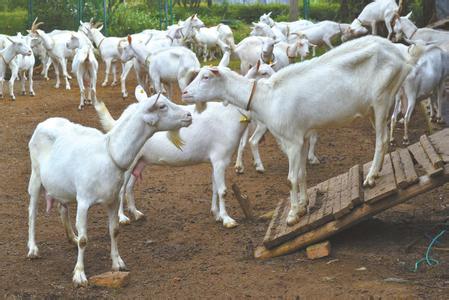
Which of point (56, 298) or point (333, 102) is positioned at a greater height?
point (333, 102)

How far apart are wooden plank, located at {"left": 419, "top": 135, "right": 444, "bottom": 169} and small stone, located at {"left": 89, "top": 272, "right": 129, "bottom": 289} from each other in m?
2.92

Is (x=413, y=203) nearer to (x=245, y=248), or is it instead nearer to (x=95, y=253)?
(x=245, y=248)

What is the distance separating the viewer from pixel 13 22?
1281 inches

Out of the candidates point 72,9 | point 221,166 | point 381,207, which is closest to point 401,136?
point 221,166

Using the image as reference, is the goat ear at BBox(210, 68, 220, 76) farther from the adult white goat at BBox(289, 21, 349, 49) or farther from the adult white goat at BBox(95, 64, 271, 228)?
the adult white goat at BBox(289, 21, 349, 49)

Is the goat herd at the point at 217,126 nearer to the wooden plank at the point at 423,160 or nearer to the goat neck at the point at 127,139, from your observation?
the goat neck at the point at 127,139

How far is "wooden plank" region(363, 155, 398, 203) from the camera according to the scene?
7.35 m

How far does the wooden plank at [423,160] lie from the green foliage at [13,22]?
23287mm

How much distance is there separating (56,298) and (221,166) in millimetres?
2835

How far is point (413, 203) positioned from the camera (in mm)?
9586

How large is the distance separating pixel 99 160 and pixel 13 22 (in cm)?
2689

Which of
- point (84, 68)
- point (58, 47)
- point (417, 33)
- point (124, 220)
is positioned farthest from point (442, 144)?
point (58, 47)

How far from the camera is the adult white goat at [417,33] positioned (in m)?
16.7

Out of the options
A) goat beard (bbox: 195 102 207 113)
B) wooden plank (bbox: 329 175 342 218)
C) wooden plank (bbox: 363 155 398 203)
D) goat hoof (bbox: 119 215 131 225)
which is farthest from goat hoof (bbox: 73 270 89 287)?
wooden plank (bbox: 363 155 398 203)
